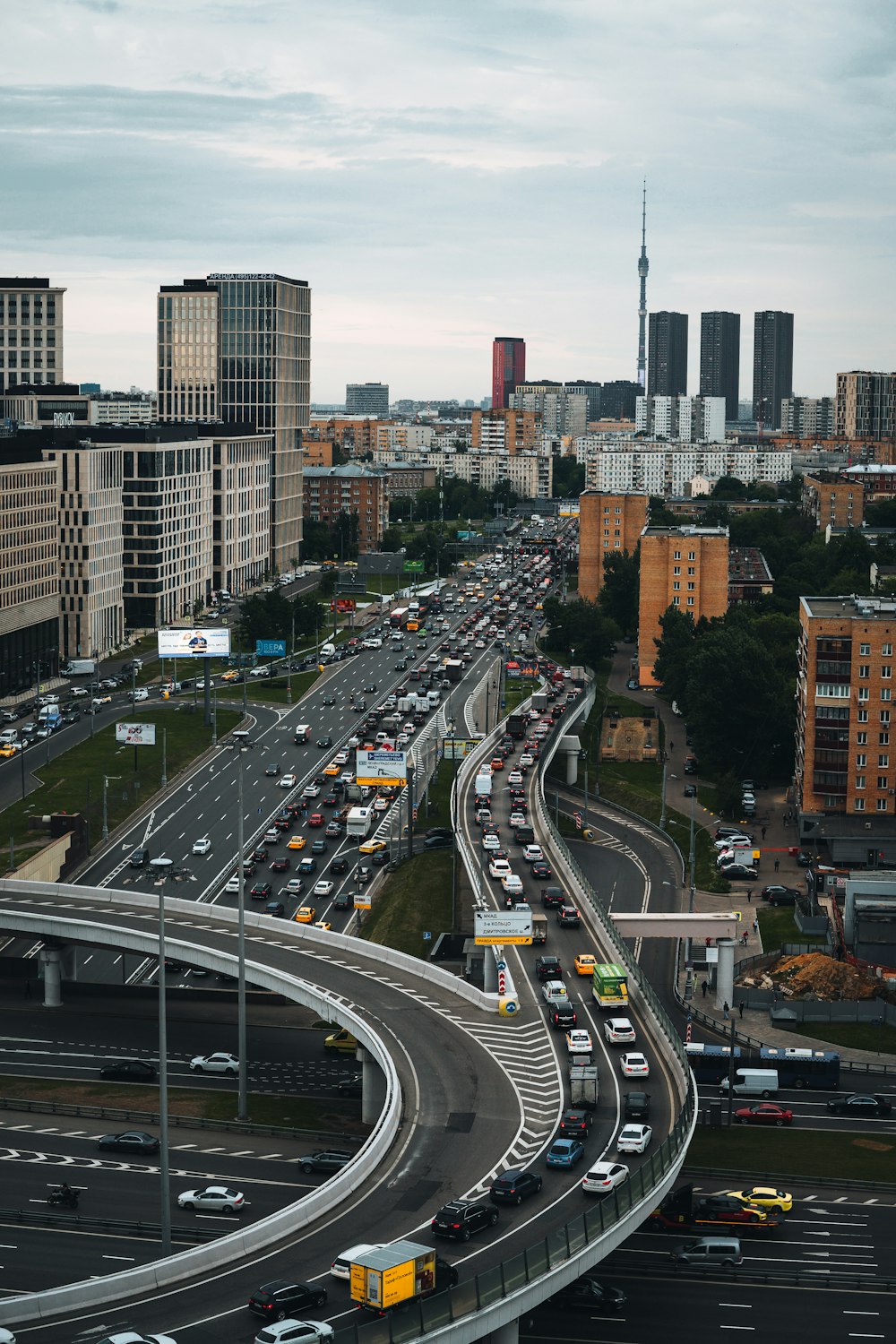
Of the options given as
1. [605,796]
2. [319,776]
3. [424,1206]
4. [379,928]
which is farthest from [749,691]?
[424,1206]

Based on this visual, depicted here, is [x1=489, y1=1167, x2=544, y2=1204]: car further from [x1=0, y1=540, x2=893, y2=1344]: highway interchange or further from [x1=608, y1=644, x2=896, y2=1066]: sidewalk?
[x1=608, y1=644, x2=896, y2=1066]: sidewalk

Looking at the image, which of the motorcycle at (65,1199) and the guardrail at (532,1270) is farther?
the motorcycle at (65,1199)

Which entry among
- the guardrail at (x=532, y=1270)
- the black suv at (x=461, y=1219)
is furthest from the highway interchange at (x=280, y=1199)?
the guardrail at (x=532, y=1270)

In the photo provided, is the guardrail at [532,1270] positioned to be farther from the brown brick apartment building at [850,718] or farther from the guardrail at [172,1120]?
the brown brick apartment building at [850,718]

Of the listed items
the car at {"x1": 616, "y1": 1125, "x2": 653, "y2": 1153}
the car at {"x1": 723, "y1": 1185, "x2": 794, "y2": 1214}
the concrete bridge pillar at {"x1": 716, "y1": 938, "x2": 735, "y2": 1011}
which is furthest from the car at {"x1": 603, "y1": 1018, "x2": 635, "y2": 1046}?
the concrete bridge pillar at {"x1": 716, "y1": 938, "x2": 735, "y2": 1011}

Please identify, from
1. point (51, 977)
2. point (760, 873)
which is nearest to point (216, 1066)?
point (51, 977)

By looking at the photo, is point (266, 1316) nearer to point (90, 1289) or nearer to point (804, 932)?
point (90, 1289)
